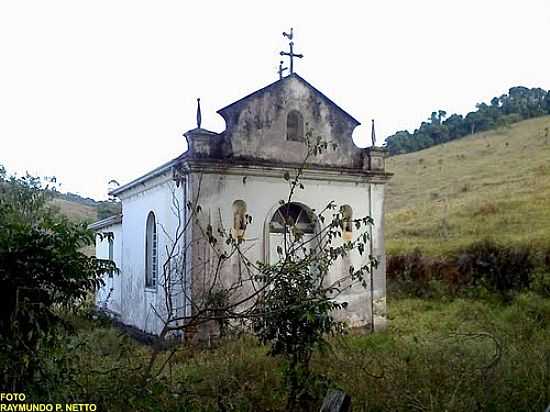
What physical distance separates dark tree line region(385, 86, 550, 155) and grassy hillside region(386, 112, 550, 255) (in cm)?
412

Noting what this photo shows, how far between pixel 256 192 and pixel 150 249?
360 cm

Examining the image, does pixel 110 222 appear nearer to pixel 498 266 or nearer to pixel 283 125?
pixel 283 125

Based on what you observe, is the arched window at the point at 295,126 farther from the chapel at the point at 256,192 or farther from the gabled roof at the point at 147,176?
the gabled roof at the point at 147,176

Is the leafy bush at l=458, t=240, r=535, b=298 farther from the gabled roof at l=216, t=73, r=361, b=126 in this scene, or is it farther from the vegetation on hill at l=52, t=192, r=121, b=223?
the vegetation on hill at l=52, t=192, r=121, b=223

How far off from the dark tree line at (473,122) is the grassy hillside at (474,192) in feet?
13.5

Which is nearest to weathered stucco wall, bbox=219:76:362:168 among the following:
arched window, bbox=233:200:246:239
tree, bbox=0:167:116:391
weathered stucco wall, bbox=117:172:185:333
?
arched window, bbox=233:200:246:239

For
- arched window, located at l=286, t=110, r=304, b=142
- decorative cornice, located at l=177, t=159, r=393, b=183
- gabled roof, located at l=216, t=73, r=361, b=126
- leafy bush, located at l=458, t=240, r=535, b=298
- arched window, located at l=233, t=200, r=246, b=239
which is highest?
gabled roof, located at l=216, t=73, r=361, b=126

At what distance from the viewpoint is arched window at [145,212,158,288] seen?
48.7 ft

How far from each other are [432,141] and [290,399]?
50.2m

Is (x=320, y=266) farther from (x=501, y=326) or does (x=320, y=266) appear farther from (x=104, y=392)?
(x=501, y=326)

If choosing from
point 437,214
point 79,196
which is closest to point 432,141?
point 437,214

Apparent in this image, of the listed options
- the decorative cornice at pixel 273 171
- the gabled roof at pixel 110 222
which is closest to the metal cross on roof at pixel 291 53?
the decorative cornice at pixel 273 171

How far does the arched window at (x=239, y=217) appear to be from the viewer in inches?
516

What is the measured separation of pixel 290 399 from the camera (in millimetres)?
6523
